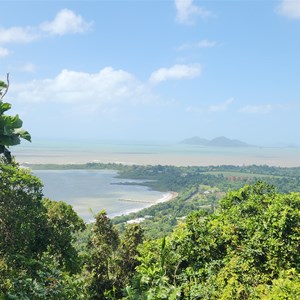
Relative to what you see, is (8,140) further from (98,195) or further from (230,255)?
(98,195)

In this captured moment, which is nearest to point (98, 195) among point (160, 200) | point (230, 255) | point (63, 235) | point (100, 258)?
point (160, 200)

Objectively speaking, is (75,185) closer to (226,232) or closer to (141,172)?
(141,172)

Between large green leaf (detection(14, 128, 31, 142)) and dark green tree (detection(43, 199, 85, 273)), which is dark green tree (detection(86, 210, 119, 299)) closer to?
dark green tree (detection(43, 199, 85, 273))

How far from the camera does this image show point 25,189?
8.88 metres

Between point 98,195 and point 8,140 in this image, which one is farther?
point 98,195

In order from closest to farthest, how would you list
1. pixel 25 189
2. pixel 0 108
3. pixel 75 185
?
pixel 0 108, pixel 25 189, pixel 75 185

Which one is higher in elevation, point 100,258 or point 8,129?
point 8,129

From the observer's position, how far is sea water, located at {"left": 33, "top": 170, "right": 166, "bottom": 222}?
143 ft

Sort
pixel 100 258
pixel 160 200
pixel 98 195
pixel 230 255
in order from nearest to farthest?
pixel 230 255 → pixel 100 258 → pixel 98 195 → pixel 160 200

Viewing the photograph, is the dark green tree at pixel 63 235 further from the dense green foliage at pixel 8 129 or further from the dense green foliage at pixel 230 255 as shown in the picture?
the dense green foliage at pixel 8 129

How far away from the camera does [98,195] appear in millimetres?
52719

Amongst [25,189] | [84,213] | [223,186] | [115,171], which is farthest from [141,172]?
[25,189]

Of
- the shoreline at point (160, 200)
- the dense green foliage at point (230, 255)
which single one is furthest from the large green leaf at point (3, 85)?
the shoreline at point (160, 200)

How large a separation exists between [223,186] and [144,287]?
71.4m
